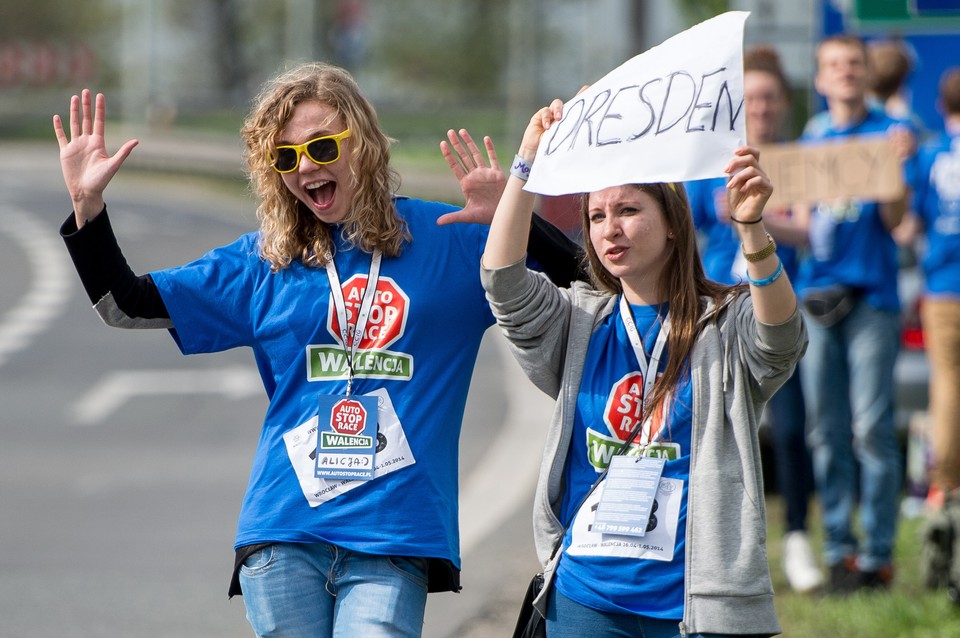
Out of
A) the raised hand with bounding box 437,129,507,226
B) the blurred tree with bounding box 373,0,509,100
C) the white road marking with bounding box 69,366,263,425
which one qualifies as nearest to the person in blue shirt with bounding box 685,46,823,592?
the raised hand with bounding box 437,129,507,226

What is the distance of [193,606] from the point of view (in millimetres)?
7043

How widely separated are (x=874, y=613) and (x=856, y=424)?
102 cm

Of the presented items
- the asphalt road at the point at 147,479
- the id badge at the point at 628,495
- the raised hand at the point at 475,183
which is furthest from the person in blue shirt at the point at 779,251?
the id badge at the point at 628,495

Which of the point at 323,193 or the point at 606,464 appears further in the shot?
the point at 323,193

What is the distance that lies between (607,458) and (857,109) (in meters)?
3.94

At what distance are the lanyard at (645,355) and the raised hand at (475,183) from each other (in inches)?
19.3

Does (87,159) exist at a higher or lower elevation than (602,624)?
higher

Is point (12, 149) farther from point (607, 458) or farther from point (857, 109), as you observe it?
point (607, 458)

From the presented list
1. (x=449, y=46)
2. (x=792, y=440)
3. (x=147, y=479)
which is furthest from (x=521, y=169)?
(x=449, y=46)

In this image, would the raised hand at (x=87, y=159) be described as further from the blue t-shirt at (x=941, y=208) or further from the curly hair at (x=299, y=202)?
the blue t-shirt at (x=941, y=208)

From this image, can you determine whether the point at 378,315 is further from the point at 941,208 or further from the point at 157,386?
the point at 157,386

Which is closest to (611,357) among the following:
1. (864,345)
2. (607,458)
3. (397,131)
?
(607,458)

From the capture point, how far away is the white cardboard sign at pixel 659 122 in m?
3.53

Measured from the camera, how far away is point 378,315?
150 inches
